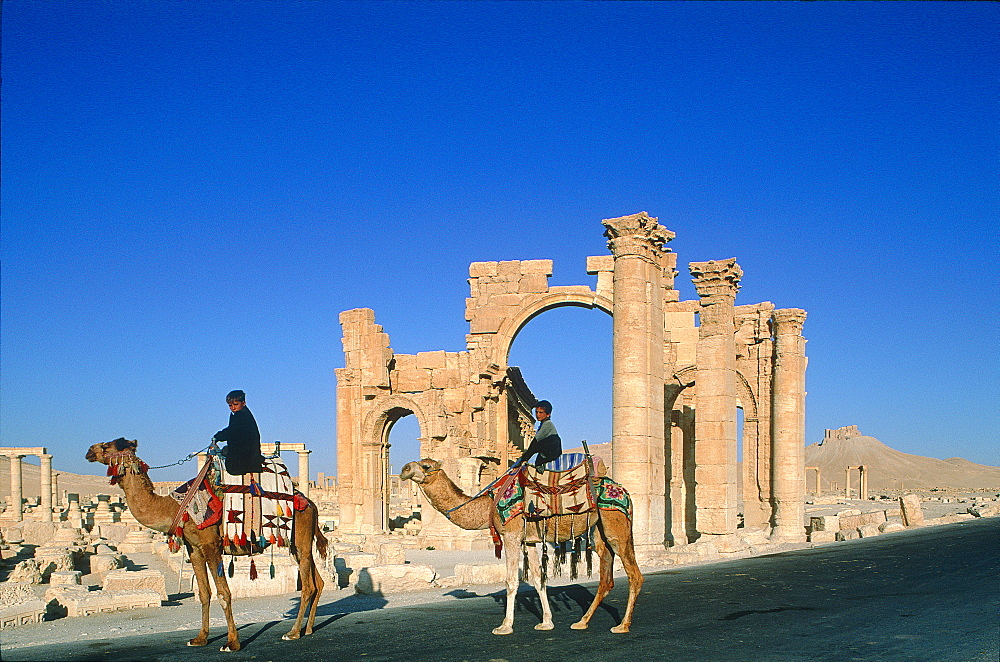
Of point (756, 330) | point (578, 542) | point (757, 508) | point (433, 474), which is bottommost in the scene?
point (757, 508)

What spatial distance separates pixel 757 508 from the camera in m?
29.4

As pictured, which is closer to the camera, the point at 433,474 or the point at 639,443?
the point at 433,474

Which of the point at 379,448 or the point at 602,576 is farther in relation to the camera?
the point at 379,448

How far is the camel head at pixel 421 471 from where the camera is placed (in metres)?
9.47

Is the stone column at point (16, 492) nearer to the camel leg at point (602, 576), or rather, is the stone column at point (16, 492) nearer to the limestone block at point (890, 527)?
the limestone block at point (890, 527)

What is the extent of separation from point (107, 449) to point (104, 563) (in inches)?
529

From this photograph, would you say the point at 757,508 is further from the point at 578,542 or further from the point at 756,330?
the point at 578,542

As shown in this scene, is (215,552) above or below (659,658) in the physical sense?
above

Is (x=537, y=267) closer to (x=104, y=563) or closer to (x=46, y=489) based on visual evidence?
(x=104, y=563)

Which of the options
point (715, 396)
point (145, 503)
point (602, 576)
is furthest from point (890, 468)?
point (145, 503)

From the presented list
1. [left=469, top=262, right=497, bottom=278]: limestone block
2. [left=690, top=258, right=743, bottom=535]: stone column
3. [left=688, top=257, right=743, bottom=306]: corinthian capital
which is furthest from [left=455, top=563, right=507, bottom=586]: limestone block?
[left=469, top=262, right=497, bottom=278]: limestone block

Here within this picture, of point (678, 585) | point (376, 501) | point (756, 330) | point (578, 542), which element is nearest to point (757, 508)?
point (756, 330)

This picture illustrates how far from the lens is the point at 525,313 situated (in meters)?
28.4

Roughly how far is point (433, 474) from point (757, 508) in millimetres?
22115
